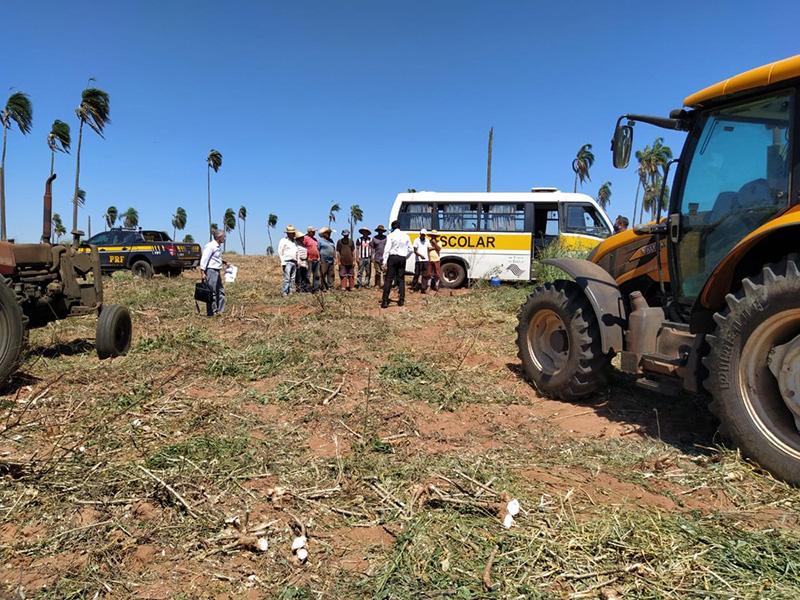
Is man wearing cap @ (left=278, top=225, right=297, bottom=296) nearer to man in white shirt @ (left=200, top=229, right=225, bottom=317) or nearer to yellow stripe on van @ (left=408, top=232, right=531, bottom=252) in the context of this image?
man in white shirt @ (left=200, top=229, right=225, bottom=317)

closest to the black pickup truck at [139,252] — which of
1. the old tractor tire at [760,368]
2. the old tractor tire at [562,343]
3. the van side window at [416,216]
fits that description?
the van side window at [416,216]

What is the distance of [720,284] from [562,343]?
177 centimetres

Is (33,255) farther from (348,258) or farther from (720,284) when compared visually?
(348,258)

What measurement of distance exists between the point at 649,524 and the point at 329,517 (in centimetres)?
168

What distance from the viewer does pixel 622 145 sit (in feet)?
12.9

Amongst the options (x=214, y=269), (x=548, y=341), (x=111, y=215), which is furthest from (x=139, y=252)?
(x=111, y=215)

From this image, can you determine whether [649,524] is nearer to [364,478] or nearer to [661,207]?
[364,478]

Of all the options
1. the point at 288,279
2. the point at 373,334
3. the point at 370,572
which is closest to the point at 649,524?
the point at 370,572

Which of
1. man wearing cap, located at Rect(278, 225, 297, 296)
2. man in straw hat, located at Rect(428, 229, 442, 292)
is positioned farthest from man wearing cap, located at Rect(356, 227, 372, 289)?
man wearing cap, located at Rect(278, 225, 297, 296)

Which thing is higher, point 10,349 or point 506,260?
point 506,260

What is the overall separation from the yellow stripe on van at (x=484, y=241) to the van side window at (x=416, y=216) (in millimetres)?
315

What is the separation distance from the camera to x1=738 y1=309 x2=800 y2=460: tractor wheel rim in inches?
118

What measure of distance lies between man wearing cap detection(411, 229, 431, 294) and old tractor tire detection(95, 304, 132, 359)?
25.3 feet

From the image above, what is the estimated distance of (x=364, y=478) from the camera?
312 cm
